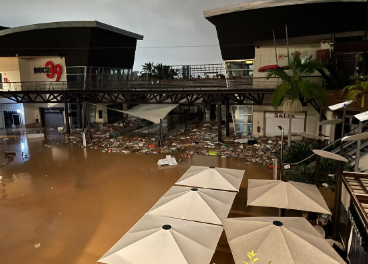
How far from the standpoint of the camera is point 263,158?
15492mm

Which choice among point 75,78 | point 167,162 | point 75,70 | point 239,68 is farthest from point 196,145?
point 75,70

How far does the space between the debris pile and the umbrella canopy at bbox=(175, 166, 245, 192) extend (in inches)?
222

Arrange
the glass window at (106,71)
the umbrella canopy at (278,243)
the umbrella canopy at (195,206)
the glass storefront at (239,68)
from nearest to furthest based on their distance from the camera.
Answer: the umbrella canopy at (278,243)
the umbrella canopy at (195,206)
the glass storefront at (239,68)
the glass window at (106,71)

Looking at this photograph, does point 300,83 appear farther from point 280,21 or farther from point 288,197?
point 288,197

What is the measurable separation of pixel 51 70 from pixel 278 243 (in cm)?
2783

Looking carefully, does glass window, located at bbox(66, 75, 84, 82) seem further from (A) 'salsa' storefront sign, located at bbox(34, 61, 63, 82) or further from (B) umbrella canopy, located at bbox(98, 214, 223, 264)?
(B) umbrella canopy, located at bbox(98, 214, 223, 264)

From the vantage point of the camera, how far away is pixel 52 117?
2891cm

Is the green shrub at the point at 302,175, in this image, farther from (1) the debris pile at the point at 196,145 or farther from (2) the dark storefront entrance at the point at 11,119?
(2) the dark storefront entrance at the point at 11,119

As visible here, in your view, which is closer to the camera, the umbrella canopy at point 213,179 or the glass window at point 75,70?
the umbrella canopy at point 213,179

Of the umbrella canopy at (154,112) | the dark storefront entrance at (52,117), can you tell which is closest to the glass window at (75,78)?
the dark storefront entrance at (52,117)

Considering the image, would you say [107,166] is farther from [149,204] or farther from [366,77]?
[366,77]

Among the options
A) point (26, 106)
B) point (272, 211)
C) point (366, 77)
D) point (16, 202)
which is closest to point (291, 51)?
point (366, 77)

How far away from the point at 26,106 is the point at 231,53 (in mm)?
22296

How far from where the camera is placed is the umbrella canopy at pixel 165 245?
531 centimetres
